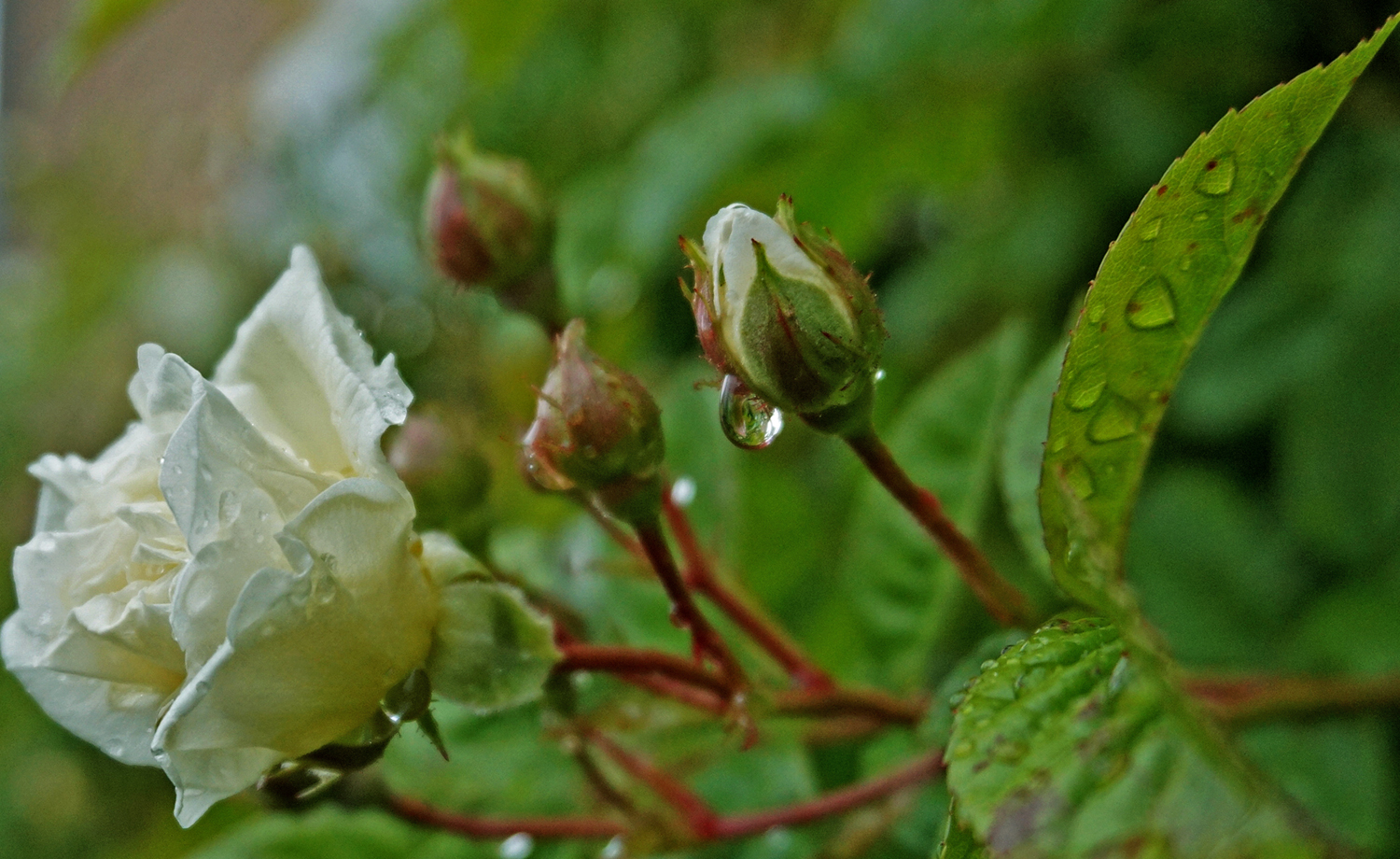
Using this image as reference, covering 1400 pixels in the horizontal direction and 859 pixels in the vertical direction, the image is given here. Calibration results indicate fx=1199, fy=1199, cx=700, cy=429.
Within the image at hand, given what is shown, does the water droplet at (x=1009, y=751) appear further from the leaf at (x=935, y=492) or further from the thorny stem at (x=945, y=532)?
the leaf at (x=935, y=492)

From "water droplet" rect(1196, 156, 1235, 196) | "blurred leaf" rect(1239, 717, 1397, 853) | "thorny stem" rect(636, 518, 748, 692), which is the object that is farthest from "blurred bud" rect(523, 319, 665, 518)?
"blurred leaf" rect(1239, 717, 1397, 853)

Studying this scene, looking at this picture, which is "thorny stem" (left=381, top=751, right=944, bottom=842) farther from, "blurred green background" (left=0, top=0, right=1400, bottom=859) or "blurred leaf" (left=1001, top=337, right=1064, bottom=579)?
"blurred leaf" (left=1001, top=337, right=1064, bottom=579)

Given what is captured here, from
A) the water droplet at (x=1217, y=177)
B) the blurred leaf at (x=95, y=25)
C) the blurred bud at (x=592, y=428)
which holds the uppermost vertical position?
the blurred leaf at (x=95, y=25)

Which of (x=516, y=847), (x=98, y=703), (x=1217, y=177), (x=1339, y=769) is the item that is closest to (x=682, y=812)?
(x=516, y=847)

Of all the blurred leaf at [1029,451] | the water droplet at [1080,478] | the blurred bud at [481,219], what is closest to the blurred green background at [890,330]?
the blurred leaf at [1029,451]

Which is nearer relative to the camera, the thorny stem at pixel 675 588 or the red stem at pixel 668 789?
the thorny stem at pixel 675 588

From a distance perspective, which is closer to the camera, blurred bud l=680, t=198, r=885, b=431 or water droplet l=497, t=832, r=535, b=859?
blurred bud l=680, t=198, r=885, b=431
